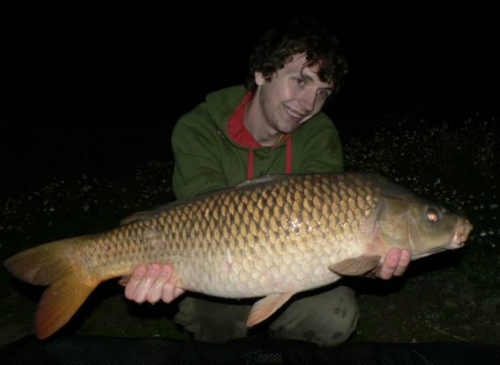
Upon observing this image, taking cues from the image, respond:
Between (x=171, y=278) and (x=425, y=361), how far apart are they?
0.80m

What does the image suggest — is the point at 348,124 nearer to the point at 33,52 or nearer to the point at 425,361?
the point at 425,361

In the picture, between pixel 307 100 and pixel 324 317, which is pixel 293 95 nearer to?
pixel 307 100

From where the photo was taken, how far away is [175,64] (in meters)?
19.8

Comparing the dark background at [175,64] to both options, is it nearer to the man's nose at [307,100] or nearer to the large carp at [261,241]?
the man's nose at [307,100]

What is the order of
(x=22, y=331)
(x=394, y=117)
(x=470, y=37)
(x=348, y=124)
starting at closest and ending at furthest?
(x=22, y=331)
(x=394, y=117)
(x=348, y=124)
(x=470, y=37)

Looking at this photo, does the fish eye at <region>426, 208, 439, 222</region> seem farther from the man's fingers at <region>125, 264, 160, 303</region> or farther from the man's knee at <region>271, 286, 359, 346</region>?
the man's fingers at <region>125, 264, 160, 303</region>

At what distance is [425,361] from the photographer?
62.9 inches

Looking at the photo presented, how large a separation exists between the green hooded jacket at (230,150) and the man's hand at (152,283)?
473 mm

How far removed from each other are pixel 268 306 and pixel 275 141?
2.60ft

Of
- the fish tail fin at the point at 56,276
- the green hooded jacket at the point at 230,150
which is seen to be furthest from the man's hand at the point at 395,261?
the fish tail fin at the point at 56,276

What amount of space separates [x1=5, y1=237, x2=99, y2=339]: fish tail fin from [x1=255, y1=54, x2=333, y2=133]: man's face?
875 mm

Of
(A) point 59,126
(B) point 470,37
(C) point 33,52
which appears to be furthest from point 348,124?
(C) point 33,52

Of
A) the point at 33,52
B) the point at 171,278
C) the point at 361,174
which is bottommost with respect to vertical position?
the point at 171,278

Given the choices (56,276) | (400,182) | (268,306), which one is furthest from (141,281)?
(400,182)
